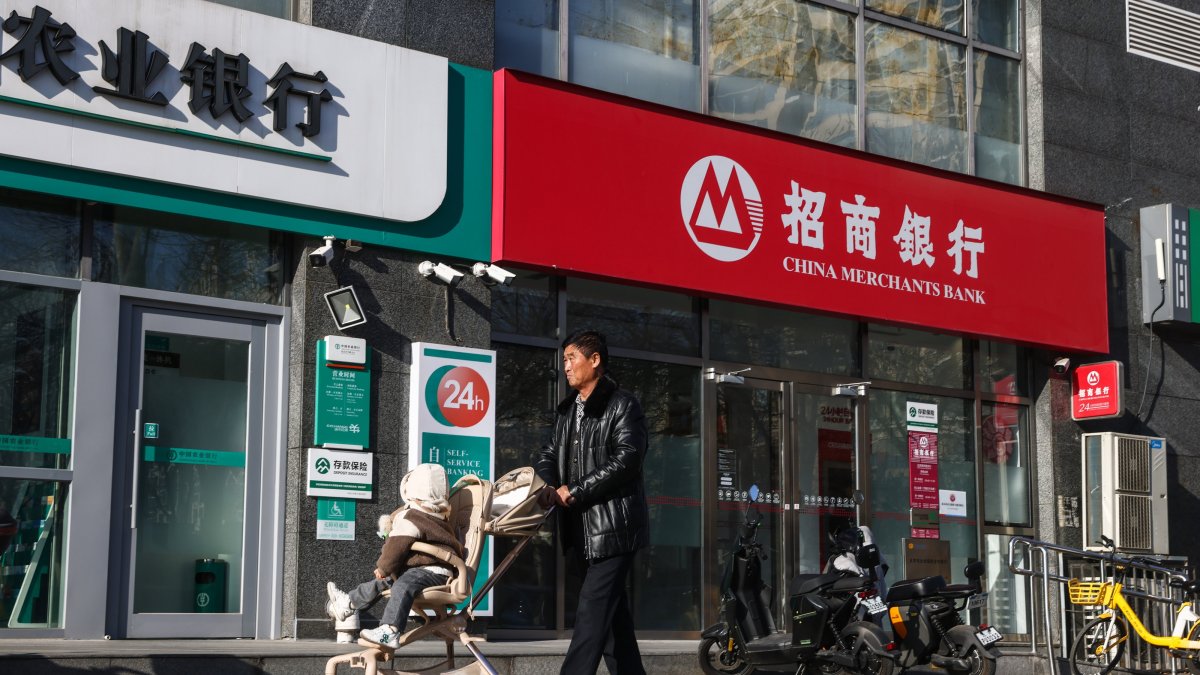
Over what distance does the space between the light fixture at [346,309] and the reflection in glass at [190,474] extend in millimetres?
619

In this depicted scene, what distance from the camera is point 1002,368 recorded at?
45.6 ft

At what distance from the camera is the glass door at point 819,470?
1225 cm

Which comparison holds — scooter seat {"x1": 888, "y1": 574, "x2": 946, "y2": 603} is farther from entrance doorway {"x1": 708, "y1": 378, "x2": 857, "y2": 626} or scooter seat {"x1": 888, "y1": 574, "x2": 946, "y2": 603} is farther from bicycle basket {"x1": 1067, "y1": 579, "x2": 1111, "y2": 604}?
entrance doorway {"x1": 708, "y1": 378, "x2": 857, "y2": 626}

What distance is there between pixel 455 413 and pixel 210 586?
6.54 feet

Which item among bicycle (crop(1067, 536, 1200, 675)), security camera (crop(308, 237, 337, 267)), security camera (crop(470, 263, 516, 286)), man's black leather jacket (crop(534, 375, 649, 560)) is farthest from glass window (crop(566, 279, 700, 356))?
man's black leather jacket (crop(534, 375, 649, 560))

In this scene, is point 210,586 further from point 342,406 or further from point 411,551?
point 411,551

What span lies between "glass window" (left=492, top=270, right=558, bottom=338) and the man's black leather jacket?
3.64m

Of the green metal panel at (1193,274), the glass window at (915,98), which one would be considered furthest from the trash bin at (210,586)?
the green metal panel at (1193,274)

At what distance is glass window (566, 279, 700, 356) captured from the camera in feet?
37.0

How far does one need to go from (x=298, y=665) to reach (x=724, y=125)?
582 centimetres

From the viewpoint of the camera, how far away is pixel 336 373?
9.66 metres

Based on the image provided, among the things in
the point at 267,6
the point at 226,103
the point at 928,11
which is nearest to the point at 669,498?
the point at 226,103

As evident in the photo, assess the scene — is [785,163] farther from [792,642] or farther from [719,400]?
[792,642]

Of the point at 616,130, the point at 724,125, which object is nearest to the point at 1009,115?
the point at 724,125
